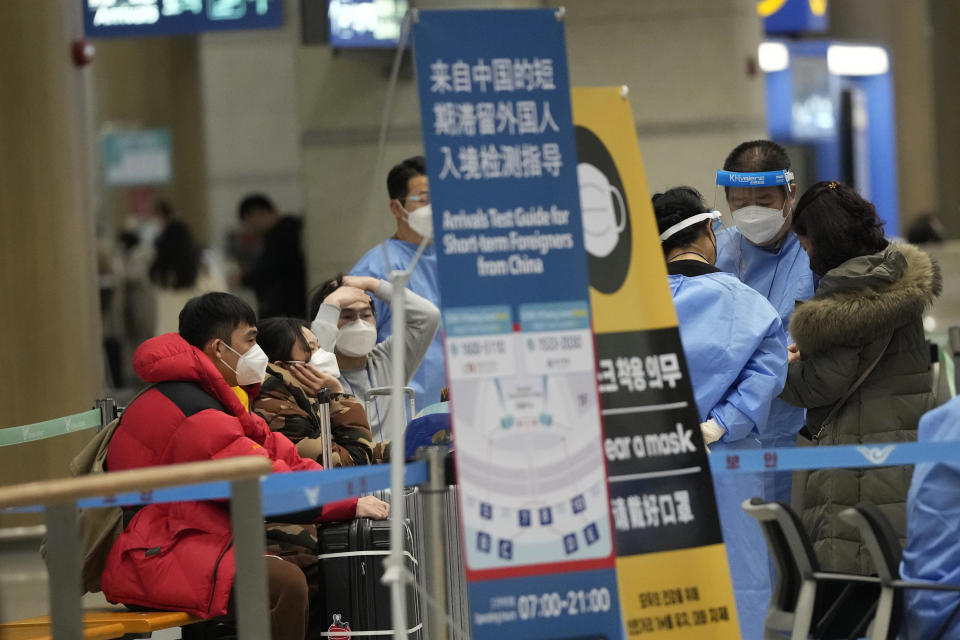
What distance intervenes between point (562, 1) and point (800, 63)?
8456mm

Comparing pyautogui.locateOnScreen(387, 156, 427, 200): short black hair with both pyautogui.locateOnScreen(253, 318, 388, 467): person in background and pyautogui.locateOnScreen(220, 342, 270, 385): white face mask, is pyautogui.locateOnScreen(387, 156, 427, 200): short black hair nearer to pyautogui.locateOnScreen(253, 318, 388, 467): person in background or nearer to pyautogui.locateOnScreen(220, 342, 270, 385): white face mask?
pyautogui.locateOnScreen(253, 318, 388, 467): person in background

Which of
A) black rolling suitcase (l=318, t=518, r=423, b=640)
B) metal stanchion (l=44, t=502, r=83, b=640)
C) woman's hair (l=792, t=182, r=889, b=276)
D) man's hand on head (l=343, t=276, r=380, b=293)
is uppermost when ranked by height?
woman's hair (l=792, t=182, r=889, b=276)

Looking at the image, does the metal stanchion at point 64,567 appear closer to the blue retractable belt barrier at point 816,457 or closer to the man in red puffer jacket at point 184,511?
the man in red puffer jacket at point 184,511

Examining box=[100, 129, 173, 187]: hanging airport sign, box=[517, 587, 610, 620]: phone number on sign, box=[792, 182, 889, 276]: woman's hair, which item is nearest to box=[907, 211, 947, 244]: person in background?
box=[792, 182, 889, 276]: woman's hair

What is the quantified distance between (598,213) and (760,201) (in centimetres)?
164

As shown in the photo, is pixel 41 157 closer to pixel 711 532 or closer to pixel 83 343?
pixel 83 343

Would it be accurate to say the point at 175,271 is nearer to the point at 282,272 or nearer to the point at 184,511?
the point at 282,272

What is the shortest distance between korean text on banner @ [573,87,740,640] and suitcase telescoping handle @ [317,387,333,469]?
1300 mm

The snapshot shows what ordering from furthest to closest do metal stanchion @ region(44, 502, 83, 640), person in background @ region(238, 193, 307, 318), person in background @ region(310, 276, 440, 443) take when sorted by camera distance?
person in background @ region(238, 193, 307, 318) < person in background @ region(310, 276, 440, 443) < metal stanchion @ region(44, 502, 83, 640)

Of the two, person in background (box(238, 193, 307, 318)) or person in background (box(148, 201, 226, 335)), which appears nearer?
person in background (box(238, 193, 307, 318))

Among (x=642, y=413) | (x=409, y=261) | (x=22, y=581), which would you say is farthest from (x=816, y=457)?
(x=22, y=581)

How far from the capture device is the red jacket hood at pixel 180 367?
4484 millimetres

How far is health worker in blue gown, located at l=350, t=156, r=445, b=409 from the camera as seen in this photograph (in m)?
5.97

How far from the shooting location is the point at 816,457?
12.9 ft
